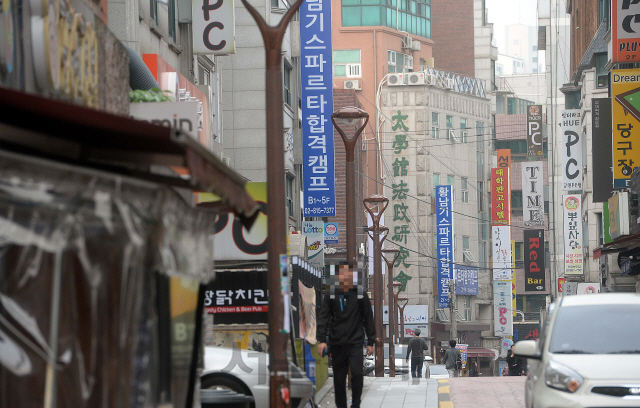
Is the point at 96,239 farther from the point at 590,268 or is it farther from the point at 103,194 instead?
the point at 590,268

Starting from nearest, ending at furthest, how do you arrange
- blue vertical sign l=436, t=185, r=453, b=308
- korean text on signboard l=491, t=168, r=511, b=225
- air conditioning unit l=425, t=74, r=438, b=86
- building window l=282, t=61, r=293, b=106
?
building window l=282, t=61, r=293, b=106 < blue vertical sign l=436, t=185, r=453, b=308 < korean text on signboard l=491, t=168, r=511, b=225 < air conditioning unit l=425, t=74, r=438, b=86

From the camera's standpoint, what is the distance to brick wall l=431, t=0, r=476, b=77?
8588 centimetres

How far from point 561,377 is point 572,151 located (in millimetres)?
35960

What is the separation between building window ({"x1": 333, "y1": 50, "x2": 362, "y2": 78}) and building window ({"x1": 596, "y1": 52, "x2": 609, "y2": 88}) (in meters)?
32.3

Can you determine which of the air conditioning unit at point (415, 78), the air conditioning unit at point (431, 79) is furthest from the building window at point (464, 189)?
→ the air conditioning unit at point (415, 78)

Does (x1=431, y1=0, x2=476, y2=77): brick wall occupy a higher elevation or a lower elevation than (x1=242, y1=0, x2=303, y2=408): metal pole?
higher

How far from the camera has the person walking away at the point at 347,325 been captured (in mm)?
10945

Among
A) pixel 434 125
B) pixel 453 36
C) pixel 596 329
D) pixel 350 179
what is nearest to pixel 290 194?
pixel 350 179

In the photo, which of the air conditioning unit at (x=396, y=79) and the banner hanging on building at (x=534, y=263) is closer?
the banner hanging on building at (x=534, y=263)

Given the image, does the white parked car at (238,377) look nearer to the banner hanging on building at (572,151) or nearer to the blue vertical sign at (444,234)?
the banner hanging on building at (572,151)

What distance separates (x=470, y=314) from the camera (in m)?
72.9

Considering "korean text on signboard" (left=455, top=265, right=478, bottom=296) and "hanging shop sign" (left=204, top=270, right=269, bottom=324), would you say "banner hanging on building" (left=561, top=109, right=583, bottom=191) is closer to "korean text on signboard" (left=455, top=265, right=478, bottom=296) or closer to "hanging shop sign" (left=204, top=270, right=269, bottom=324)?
"korean text on signboard" (left=455, top=265, right=478, bottom=296)

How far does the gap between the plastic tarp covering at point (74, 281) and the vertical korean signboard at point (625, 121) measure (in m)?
24.8

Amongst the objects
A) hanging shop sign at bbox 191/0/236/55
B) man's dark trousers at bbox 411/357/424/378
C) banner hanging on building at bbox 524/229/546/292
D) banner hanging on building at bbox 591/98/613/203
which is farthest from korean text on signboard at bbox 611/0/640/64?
banner hanging on building at bbox 524/229/546/292
